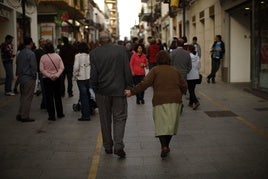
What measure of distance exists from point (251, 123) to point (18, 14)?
55.7ft

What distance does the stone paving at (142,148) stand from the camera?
648 centimetres

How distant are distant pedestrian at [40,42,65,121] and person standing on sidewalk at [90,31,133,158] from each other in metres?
3.69

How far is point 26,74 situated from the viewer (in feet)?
35.1

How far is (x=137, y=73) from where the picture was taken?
13789 millimetres

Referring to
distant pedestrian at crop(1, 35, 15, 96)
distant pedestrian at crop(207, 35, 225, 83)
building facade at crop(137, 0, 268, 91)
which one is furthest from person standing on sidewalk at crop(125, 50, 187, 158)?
distant pedestrian at crop(207, 35, 225, 83)

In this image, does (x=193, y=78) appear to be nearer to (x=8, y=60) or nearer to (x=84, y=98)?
(x=84, y=98)

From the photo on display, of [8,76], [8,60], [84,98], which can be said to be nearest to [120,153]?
[84,98]

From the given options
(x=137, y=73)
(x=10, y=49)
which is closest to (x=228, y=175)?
(x=137, y=73)

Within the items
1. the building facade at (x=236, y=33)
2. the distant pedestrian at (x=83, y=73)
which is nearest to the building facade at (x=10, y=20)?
the building facade at (x=236, y=33)

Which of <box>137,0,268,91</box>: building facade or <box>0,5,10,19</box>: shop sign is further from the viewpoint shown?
<box>0,5,10,19</box>: shop sign

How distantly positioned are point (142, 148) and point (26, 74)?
12.8 ft

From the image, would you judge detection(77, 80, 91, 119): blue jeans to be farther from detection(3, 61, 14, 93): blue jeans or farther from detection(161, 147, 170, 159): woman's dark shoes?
detection(3, 61, 14, 93): blue jeans

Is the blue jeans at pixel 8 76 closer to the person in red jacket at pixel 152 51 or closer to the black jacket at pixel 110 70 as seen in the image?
the person in red jacket at pixel 152 51

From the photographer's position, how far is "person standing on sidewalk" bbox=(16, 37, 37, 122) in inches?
420
